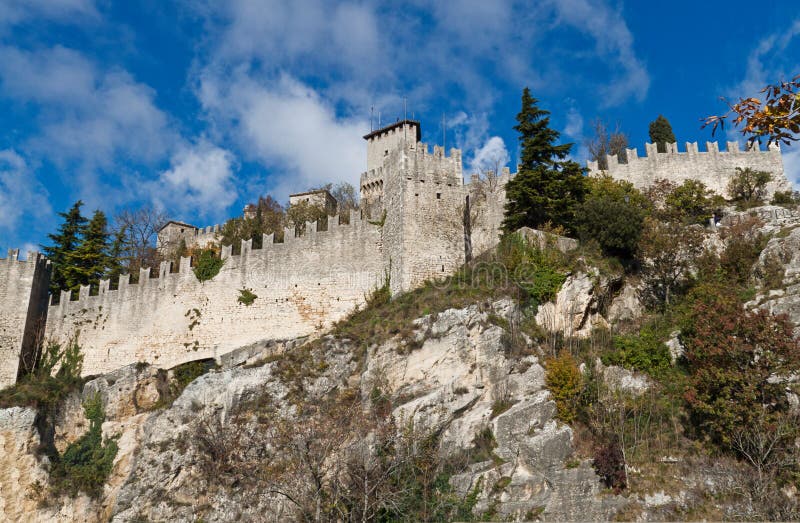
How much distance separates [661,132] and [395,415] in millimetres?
33488

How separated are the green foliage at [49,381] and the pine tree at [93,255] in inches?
199

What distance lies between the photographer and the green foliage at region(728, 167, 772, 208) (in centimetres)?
→ 3441

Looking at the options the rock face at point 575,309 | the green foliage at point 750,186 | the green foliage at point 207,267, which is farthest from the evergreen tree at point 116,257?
the green foliage at point 750,186

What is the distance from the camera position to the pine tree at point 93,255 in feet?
125

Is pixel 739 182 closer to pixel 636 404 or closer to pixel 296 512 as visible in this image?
pixel 636 404

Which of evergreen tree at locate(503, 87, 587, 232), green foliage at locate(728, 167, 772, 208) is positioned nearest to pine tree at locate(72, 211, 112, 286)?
evergreen tree at locate(503, 87, 587, 232)

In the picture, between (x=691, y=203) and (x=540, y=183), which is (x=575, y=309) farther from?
(x=691, y=203)

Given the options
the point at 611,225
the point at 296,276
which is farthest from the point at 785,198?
the point at 296,276

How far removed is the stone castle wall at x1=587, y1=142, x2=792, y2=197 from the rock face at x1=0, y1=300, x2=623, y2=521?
16.9 meters

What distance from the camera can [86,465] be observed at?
95.6 ft

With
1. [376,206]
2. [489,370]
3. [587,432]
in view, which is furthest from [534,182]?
[587,432]

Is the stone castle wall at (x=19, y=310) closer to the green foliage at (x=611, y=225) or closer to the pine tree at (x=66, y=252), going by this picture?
the pine tree at (x=66, y=252)

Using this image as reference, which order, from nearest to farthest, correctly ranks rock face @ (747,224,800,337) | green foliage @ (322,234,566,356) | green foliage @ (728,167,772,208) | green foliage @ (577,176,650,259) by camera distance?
rock face @ (747,224,800,337) → green foliage @ (322,234,566,356) → green foliage @ (577,176,650,259) → green foliage @ (728,167,772,208)

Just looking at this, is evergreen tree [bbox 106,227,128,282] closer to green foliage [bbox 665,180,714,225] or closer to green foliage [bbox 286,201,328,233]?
green foliage [bbox 286,201,328,233]
